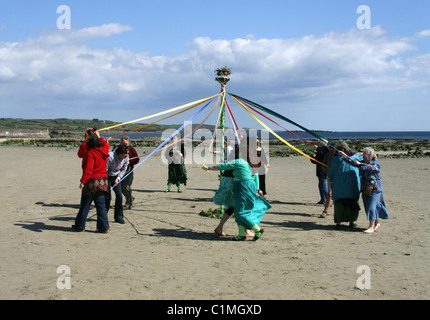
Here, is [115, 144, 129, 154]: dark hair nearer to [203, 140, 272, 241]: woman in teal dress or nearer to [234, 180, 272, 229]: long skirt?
[203, 140, 272, 241]: woman in teal dress

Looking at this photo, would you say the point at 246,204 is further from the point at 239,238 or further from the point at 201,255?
the point at 201,255

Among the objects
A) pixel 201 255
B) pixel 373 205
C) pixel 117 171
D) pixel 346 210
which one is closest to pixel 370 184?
pixel 373 205

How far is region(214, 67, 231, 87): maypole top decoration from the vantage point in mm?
8617

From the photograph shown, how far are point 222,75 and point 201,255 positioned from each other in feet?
13.9

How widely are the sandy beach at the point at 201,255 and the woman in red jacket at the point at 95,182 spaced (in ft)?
0.98

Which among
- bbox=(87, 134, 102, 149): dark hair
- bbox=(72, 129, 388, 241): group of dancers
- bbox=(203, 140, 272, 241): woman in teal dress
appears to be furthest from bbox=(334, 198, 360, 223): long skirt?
bbox=(87, 134, 102, 149): dark hair

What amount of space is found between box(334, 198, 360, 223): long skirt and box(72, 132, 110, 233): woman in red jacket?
4297mm

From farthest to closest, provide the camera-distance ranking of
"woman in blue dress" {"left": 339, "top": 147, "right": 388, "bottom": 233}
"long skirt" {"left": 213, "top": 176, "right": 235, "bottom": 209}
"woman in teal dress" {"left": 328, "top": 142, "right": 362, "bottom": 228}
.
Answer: "woman in teal dress" {"left": 328, "top": 142, "right": 362, "bottom": 228}
"woman in blue dress" {"left": 339, "top": 147, "right": 388, "bottom": 233}
"long skirt" {"left": 213, "top": 176, "right": 235, "bottom": 209}

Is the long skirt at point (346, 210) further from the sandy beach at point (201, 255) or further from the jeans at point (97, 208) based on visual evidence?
the jeans at point (97, 208)

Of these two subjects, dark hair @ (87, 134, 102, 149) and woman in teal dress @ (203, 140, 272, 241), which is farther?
dark hair @ (87, 134, 102, 149)

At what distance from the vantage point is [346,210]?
757 cm

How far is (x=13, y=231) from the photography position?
7.14 metres
